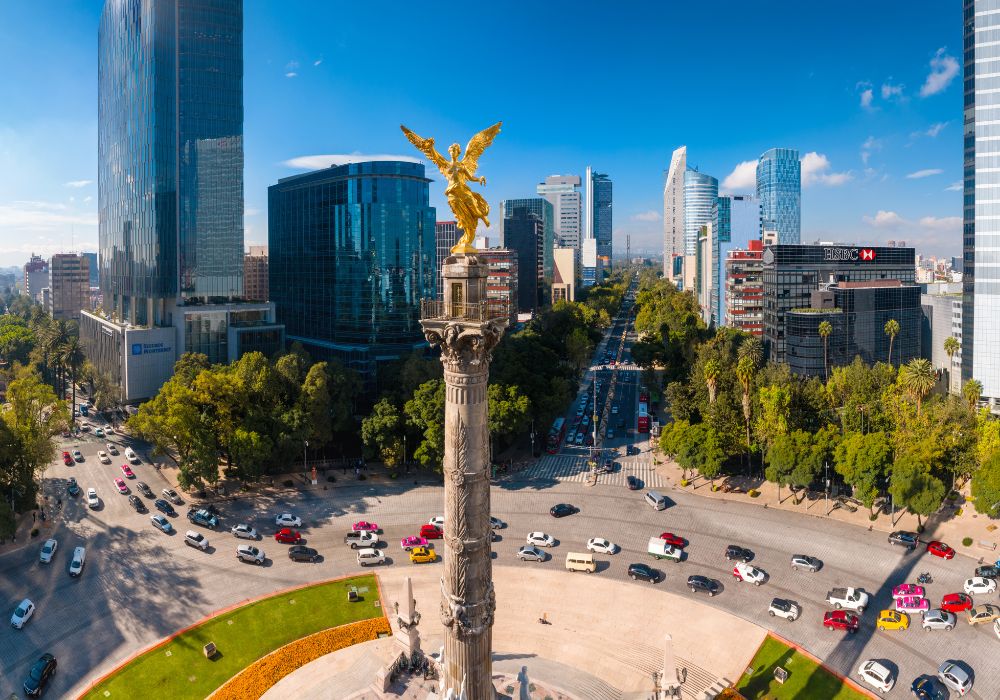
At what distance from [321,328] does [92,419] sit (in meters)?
39.1

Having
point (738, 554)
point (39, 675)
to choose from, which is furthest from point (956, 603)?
point (39, 675)

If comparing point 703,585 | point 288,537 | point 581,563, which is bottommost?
point 703,585

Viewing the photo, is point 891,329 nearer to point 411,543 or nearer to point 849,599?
point 849,599

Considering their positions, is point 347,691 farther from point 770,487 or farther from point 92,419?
point 92,419

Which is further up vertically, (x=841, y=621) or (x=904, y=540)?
(x=904, y=540)

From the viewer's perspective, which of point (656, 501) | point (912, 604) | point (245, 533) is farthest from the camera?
point (656, 501)

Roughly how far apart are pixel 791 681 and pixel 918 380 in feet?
150

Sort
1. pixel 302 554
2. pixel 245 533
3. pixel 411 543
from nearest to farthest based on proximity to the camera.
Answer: pixel 302 554 → pixel 411 543 → pixel 245 533

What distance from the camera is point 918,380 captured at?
2677 inches

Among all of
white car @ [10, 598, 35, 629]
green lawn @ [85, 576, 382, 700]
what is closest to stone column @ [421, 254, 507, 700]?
green lawn @ [85, 576, 382, 700]

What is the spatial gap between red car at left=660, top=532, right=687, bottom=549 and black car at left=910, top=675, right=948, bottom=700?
20098 mm

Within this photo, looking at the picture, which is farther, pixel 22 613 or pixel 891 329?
pixel 891 329

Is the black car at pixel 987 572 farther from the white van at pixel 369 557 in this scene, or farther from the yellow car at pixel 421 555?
the white van at pixel 369 557

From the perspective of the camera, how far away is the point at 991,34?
8425 centimetres
